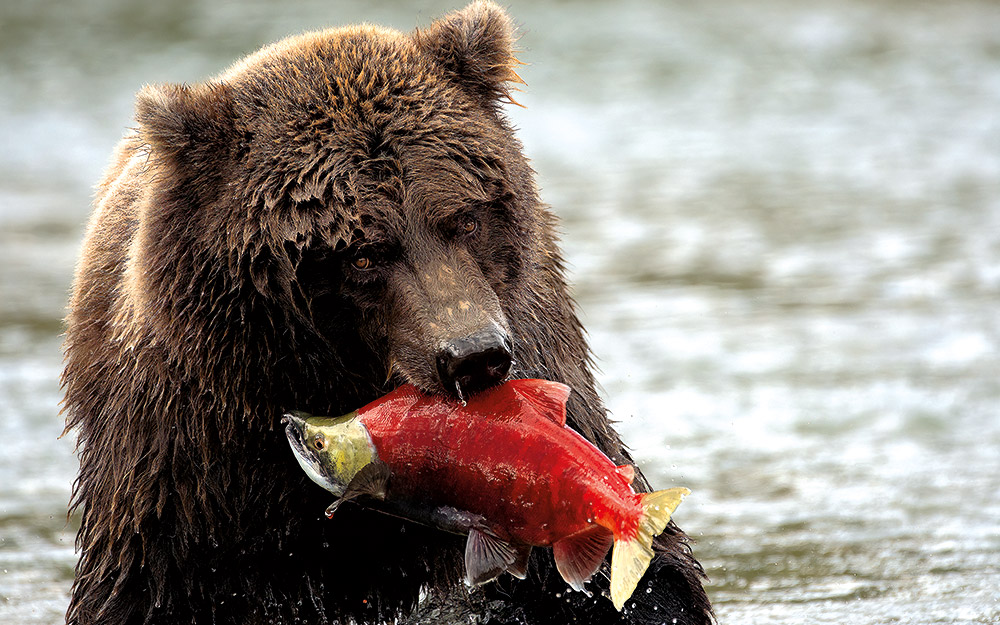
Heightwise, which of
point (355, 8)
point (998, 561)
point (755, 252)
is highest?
point (355, 8)

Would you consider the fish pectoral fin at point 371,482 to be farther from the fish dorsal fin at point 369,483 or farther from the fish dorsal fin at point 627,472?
the fish dorsal fin at point 627,472

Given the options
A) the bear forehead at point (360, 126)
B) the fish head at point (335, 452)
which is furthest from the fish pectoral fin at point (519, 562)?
the bear forehead at point (360, 126)

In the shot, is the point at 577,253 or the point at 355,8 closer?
the point at 577,253

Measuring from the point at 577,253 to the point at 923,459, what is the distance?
5239 millimetres

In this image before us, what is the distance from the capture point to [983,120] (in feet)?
53.2

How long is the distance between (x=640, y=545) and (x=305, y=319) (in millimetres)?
1145

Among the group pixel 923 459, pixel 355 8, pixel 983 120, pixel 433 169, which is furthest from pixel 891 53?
pixel 433 169

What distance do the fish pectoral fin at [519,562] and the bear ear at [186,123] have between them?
144cm

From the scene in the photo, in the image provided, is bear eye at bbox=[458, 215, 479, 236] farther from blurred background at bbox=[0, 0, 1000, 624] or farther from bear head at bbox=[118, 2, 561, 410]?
blurred background at bbox=[0, 0, 1000, 624]

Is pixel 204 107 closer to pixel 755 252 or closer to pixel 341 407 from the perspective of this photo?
pixel 341 407

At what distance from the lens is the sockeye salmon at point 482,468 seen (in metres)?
3.77

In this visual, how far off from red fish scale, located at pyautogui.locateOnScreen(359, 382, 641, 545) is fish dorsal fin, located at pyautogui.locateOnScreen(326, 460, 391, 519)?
26 mm

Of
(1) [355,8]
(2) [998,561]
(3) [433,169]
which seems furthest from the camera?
(1) [355,8]

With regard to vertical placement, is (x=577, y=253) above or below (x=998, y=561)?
above
